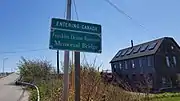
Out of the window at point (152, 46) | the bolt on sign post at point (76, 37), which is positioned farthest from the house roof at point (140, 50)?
the bolt on sign post at point (76, 37)

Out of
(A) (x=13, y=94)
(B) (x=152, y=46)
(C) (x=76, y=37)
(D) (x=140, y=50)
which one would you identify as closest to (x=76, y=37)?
(C) (x=76, y=37)

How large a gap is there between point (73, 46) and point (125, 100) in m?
4.78

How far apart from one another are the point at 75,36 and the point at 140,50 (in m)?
38.2

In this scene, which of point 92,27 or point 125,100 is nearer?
point 92,27

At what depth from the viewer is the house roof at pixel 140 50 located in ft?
132

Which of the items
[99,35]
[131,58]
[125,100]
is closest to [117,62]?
[131,58]

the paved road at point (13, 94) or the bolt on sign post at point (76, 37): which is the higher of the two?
the bolt on sign post at point (76, 37)

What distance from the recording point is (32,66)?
36594 mm

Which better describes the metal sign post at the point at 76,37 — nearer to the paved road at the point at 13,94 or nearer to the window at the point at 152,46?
the paved road at the point at 13,94


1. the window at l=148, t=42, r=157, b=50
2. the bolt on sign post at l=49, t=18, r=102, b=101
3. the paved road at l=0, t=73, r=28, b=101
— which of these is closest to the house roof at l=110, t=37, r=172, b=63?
the window at l=148, t=42, r=157, b=50

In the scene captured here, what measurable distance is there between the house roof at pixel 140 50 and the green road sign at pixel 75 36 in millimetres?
33181

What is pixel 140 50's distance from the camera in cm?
4384

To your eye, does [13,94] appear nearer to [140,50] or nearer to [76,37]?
[140,50]

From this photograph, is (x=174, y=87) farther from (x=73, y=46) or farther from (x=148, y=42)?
(x=73, y=46)
